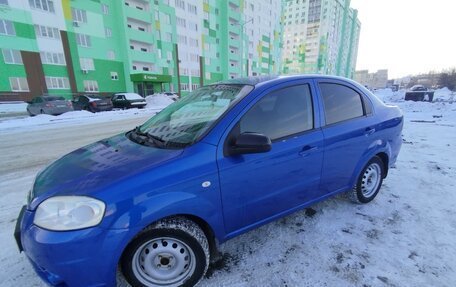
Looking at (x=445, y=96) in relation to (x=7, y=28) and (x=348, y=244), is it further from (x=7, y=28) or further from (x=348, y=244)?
(x=7, y=28)

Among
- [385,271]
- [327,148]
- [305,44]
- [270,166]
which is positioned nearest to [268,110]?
[270,166]

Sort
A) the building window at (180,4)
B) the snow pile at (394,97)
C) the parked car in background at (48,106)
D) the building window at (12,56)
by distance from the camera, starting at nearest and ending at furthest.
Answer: the parked car in background at (48,106)
the snow pile at (394,97)
the building window at (12,56)
the building window at (180,4)

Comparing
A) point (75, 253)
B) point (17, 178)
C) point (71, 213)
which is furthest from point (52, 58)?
point (75, 253)

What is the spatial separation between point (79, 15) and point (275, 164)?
115 feet

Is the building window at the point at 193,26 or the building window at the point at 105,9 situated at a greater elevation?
the building window at the point at 193,26

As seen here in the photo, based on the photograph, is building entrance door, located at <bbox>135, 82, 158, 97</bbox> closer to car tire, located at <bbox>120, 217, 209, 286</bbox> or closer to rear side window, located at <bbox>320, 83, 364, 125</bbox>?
rear side window, located at <bbox>320, 83, 364, 125</bbox>

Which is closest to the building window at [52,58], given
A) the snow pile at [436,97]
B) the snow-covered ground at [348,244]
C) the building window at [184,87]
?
the building window at [184,87]

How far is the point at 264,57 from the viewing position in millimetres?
61562

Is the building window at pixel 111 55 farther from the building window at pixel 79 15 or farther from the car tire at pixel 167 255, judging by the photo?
the car tire at pixel 167 255

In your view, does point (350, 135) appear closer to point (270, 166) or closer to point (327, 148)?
point (327, 148)

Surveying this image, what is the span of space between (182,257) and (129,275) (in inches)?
15.9

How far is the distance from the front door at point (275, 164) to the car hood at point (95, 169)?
570mm

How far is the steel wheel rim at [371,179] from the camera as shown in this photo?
328 cm

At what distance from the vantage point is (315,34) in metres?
97.3
